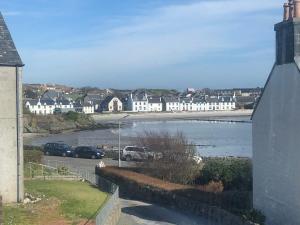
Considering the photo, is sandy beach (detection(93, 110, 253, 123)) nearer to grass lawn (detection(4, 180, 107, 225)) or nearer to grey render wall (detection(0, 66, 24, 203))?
grass lawn (detection(4, 180, 107, 225))

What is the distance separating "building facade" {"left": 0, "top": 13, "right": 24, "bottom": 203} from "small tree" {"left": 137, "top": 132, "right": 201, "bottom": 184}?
9987 millimetres

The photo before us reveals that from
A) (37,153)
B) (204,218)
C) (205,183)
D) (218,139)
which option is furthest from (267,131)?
(218,139)

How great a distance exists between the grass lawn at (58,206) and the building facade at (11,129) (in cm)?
127

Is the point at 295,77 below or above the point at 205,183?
above

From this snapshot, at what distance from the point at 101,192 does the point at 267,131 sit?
471 inches

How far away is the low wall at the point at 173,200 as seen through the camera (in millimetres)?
22031

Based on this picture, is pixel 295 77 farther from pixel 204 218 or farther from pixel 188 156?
pixel 188 156

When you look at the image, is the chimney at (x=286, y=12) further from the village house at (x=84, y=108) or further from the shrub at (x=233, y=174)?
the village house at (x=84, y=108)

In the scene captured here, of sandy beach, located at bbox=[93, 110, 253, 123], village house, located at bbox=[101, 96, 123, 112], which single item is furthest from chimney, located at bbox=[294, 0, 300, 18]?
village house, located at bbox=[101, 96, 123, 112]

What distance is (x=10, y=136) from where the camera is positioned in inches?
Result: 1009

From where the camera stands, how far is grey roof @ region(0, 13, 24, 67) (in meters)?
25.7

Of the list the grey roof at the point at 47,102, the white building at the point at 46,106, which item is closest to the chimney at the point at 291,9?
the white building at the point at 46,106

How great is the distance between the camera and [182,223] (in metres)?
23.6

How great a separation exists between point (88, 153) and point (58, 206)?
32311mm
